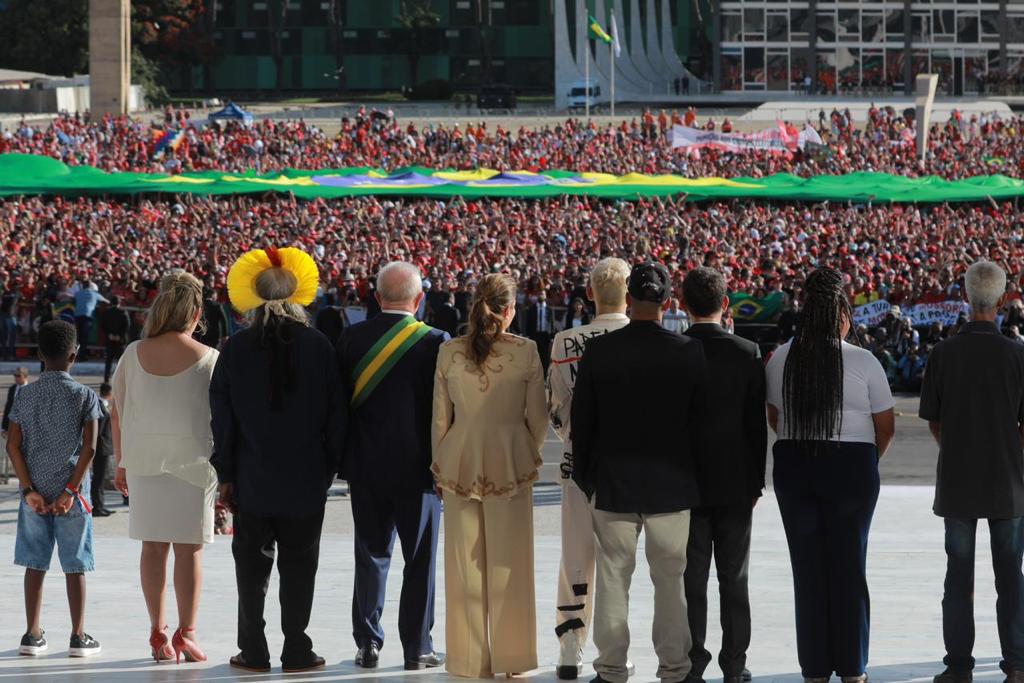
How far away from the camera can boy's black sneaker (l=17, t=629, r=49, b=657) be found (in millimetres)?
7020

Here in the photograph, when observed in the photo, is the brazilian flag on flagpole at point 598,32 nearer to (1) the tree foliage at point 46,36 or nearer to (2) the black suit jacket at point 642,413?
(1) the tree foliage at point 46,36

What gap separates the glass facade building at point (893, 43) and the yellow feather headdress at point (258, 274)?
→ 8242cm

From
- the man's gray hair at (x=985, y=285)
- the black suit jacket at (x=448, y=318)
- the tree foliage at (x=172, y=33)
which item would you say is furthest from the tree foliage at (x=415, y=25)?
the man's gray hair at (x=985, y=285)

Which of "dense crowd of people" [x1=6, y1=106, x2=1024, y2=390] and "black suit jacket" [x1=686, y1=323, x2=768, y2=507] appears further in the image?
"dense crowd of people" [x1=6, y1=106, x2=1024, y2=390]

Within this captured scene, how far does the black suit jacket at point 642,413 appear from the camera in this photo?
6.49 m

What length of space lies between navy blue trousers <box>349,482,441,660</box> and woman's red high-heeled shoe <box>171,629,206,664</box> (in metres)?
0.62

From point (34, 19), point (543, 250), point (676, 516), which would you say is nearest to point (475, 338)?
point (676, 516)

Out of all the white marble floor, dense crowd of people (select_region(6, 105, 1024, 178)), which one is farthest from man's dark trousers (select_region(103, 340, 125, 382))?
dense crowd of people (select_region(6, 105, 1024, 178))

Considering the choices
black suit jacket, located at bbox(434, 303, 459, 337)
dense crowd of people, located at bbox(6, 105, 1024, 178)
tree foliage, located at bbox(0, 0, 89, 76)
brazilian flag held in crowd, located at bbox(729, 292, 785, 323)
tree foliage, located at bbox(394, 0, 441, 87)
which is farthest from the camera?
tree foliage, located at bbox(394, 0, 441, 87)

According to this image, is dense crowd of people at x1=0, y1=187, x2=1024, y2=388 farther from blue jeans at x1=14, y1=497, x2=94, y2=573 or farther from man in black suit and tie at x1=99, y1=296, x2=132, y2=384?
blue jeans at x1=14, y1=497, x2=94, y2=573

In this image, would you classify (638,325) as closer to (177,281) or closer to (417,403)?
(417,403)

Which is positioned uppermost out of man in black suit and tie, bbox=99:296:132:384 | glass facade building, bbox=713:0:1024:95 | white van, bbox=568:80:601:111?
glass facade building, bbox=713:0:1024:95

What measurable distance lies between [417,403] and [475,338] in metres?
0.42

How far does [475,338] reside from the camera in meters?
6.82
